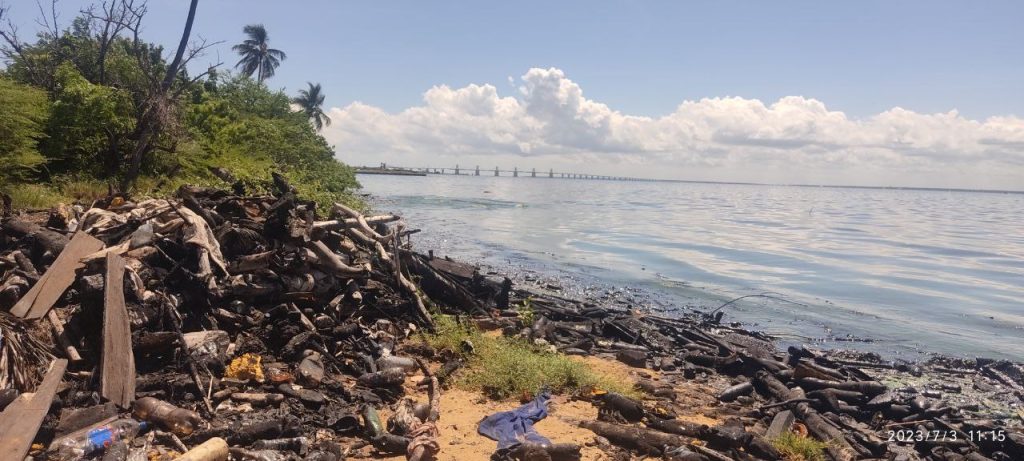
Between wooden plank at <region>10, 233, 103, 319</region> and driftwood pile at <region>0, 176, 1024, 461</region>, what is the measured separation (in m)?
0.02

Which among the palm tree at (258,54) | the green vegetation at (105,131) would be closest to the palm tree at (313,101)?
the palm tree at (258,54)

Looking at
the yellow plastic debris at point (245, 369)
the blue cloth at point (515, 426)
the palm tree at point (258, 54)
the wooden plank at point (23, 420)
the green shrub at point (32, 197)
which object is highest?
the palm tree at point (258, 54)

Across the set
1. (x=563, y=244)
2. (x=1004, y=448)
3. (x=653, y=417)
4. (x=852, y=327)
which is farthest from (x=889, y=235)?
(x=653, y=417)

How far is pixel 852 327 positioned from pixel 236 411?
45.2 ft

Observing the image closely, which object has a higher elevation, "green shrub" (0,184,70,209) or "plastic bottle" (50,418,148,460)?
"green shrub" (0,184,70,209)

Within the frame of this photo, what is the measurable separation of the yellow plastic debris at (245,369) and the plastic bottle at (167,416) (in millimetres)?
1079

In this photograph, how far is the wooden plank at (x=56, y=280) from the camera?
6148 mm

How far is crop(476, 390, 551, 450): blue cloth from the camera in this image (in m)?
5.87

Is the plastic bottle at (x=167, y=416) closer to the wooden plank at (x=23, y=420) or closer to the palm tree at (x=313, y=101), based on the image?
the wooden plank at (x=23, y=420)

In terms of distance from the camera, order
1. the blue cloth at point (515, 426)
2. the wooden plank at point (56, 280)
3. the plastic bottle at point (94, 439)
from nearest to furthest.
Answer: the plastic bottle at point (94, 439), the blue cloth at point (515, 426), the wooden plank at point (56, 280)

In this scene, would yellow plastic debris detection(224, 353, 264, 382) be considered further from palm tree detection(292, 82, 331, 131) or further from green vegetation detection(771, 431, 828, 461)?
palm tree detection(292, 82, 331, 131)

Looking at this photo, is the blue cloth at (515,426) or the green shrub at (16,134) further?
the green shrub at (16,134)

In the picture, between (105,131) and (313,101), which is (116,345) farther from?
(313,101)

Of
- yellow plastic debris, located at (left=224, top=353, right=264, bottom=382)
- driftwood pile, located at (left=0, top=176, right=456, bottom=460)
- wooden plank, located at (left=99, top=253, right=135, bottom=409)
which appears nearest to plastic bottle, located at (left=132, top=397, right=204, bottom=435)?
driftwood pile, located at (left=0, top=176, right=456, bottom=460)
